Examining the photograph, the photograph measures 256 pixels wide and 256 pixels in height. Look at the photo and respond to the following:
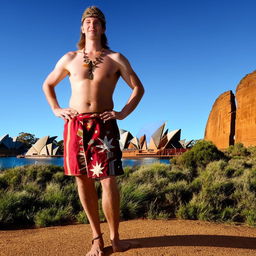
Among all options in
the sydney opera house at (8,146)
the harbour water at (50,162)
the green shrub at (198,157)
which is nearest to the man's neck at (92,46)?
the harbour water at (50,162)

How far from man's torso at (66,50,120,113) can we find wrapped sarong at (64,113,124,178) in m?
0.13

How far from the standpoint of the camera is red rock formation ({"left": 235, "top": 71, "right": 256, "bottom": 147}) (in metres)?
26.6

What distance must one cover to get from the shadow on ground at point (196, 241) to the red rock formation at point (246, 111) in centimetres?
2441

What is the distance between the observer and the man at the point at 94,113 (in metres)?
2.80

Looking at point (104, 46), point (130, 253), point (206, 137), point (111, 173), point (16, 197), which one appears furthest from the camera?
point (206, 137)

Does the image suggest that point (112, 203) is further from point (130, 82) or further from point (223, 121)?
point (223, 121)

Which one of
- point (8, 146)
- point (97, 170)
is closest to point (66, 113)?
point (97, 170)

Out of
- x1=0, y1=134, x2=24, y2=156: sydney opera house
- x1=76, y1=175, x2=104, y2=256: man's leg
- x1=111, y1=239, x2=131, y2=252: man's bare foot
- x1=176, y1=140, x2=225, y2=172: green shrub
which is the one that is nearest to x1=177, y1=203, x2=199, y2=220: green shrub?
x1=111, y1=239, x2=131, y2=252: man's bare foot

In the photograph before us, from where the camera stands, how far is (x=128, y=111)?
9.63ft

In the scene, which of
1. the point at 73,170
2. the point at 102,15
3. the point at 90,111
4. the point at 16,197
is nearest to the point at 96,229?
the point at 73,170

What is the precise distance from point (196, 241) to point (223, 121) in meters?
28.9

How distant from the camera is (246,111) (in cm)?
2780

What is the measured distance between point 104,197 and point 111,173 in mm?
319

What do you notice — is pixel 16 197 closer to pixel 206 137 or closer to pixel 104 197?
pixel 104 197
